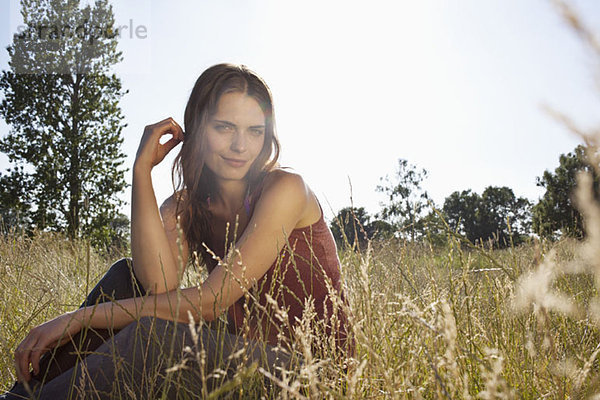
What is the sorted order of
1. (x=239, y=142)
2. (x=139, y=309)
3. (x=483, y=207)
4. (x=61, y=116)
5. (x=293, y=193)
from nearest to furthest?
(x=139, y=309)
(x=293, y=193)
(x=239, y=142)
(x=61, y=116)
(x=483, y=207)

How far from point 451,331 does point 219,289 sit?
1382mm

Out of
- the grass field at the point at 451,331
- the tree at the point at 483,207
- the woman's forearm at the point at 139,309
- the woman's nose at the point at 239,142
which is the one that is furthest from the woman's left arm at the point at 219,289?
the tree at the point at 483,207

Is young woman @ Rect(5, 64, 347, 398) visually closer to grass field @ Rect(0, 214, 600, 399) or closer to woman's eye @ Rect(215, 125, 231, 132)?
woman's eye @ Rect(215, 125, 231, 132)

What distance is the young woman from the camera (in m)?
1.70

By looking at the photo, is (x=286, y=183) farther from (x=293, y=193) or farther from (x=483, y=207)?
(x=483, y=207)

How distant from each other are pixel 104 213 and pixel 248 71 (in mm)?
15506

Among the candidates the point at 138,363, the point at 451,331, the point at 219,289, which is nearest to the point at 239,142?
the point at 219,289

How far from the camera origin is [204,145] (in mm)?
2969

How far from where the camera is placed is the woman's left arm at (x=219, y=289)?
6.31 ft

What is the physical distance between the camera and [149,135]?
9.60 ft

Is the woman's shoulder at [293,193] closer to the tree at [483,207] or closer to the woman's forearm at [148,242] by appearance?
the woman's forearm at [148,242]

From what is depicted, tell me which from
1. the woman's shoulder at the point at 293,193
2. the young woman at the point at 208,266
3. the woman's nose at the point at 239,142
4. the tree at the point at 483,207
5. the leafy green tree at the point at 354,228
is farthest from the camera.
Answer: the tree at the point at 483,207

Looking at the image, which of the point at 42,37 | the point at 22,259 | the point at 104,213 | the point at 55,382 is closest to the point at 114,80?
the point at 42,37

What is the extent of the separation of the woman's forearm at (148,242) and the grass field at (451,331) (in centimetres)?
42
